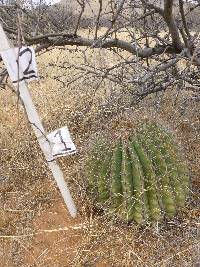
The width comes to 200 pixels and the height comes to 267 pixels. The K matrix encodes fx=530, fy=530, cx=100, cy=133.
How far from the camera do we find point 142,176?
128 inches

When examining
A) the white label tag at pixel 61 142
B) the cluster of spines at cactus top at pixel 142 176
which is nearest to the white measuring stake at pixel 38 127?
the white label tag at pixel 61 142

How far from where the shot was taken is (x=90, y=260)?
321 cm

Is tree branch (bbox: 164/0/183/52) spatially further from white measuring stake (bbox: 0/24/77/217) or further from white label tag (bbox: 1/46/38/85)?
white measuring stake (bbox: 0/24/77/217)

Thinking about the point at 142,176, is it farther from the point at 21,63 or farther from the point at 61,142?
the point at 21,63

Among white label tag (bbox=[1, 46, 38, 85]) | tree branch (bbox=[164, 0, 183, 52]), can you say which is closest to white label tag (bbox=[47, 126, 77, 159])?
white label tag (bbox=[1, 46, 38, 85])

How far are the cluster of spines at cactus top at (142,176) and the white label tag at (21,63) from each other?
0.75 metres

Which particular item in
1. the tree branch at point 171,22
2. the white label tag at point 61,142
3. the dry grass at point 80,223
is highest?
the tree branch at point 171,22

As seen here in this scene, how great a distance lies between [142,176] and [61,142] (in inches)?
21.2

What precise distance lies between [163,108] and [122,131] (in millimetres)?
1748

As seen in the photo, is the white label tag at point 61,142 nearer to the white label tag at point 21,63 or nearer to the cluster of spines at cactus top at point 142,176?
the cluster of spines at cactus top at point 142,176

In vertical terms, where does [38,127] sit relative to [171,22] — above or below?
below

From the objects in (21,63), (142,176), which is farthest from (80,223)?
(21,63)

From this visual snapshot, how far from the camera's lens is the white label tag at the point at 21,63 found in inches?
114

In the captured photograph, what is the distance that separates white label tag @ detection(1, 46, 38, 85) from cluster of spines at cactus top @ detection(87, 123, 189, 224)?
0.75 m
